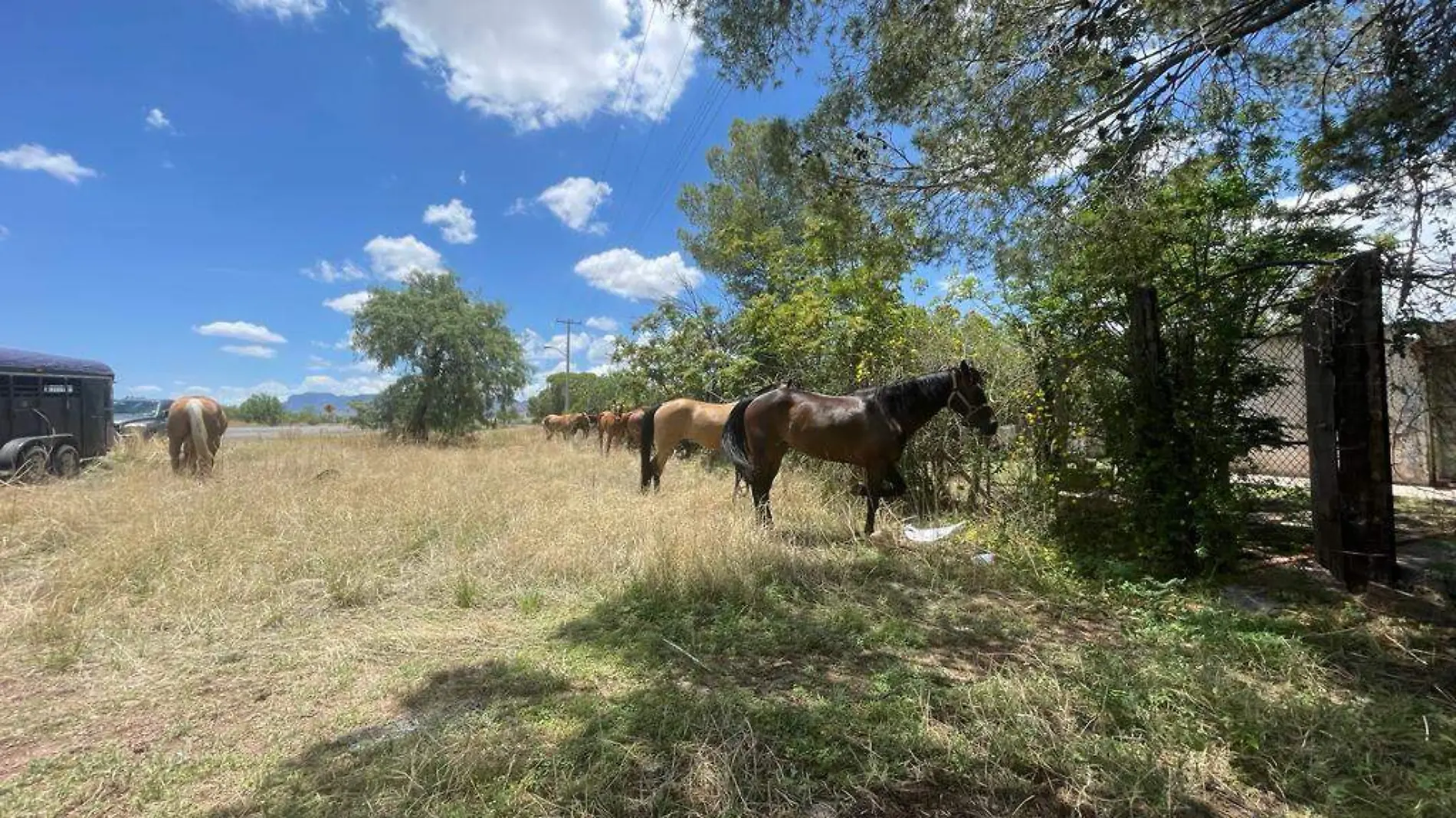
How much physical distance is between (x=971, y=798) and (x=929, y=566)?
2574mm

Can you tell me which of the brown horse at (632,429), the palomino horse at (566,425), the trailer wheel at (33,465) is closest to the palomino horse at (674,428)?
the brown horse at (632,429)

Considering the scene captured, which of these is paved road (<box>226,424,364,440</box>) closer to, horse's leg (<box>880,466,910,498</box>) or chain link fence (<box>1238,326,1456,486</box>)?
horse's leg (<box>880,466,910,498</box>)

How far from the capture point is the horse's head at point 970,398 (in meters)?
5.08

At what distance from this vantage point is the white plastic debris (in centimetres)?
504

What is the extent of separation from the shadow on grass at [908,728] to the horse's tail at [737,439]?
270cm

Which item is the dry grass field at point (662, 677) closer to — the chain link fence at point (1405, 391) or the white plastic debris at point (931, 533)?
the white plastic debris at point (931, 533)

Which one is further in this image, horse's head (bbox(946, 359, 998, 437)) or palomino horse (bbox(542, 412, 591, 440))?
palomino horse (bbox(542, 412, 591, 440))

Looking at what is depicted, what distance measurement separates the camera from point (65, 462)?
8.38 metres

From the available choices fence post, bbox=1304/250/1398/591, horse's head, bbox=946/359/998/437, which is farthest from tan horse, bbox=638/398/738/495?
fence post, bbox=1304/250/1398/591

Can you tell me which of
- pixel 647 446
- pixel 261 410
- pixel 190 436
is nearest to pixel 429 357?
pixel 190 436

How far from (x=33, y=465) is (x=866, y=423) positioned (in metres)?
9.98

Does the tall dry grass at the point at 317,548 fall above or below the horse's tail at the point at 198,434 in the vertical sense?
below

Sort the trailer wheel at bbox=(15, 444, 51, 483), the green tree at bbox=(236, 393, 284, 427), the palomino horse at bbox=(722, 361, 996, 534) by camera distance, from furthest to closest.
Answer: the green tree at bbox=(236, 393, 284, 427)
the trailer wheel at bbox=(15, 444, 51, 483)
the palomino horse at bbox=(722, 361, 996, 534)

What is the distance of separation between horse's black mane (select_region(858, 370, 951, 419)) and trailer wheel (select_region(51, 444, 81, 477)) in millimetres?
10721
